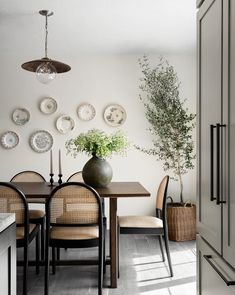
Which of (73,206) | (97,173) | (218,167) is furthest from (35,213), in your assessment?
(218,167)

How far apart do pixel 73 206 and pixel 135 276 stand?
1062 mm

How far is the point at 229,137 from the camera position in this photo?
5.20 ft

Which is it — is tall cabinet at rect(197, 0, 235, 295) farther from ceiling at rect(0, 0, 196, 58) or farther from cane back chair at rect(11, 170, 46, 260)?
cane back chair at rect(11, 170, 46, 260)

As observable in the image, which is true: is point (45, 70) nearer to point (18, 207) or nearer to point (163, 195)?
point (18, 207)

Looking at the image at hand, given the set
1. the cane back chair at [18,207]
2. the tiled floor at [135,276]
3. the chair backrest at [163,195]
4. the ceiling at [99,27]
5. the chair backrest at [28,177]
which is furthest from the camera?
the chair backrest at [28,177]

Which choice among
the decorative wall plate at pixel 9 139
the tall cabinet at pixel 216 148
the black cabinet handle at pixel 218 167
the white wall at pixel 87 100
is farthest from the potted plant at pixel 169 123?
the black cabinet handle at pixel 218 167

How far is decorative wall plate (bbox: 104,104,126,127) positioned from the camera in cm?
577

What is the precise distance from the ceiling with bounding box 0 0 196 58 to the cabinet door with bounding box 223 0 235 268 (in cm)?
237

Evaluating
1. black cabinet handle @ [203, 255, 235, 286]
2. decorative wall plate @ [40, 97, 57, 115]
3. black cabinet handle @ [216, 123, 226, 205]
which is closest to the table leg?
black cabinet handle @ [203, 255, 235, 286]

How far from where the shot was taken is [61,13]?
13.5 feet

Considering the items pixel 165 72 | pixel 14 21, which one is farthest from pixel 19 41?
pixel 165 72

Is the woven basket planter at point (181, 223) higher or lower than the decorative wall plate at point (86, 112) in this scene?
lower

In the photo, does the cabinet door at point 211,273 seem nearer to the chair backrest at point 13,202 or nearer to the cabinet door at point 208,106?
the cabinet door at point 208,106

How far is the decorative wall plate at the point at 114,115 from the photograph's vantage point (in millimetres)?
5773
